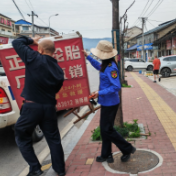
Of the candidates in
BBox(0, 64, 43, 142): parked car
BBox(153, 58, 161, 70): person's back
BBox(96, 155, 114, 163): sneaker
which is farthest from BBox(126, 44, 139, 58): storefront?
BBox(96, 155, 114, 163): sneaker

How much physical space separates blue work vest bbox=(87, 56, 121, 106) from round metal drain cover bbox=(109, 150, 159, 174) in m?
0.95

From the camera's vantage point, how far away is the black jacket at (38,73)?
111 inches

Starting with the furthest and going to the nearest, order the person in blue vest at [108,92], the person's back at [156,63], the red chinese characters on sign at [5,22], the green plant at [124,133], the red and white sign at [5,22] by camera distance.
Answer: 1. the red chinese characters on sign at [5,22]
2. the red and white sign at [5,22]
3. the person's back at [156,63]
4. the green plant at [124,133]
5. the person in blue vest at [108,92]

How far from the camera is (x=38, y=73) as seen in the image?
9.31 feet

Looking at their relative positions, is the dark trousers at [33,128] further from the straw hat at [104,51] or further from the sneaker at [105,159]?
the straw hat at [104,51]

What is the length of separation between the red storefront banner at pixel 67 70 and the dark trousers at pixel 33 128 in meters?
0.53

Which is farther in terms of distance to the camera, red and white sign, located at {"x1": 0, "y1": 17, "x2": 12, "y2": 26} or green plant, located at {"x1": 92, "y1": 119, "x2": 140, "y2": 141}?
red and white sign, located at {"x1": 0, "y1": 17, "x2": 12, "y2": 26}

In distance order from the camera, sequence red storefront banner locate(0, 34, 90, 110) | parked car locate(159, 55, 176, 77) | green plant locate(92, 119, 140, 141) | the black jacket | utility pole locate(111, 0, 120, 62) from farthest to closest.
→ parked car locate(159, 55, 176, 77) → utility pole locate(111, 0, 120, 62) → green plant locate(92, 119, 140, 141) → red storefront banner locate(0, 34, 90, 110) → the black jacket

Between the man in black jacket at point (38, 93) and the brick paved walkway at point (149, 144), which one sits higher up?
the man in black jacket at point (38, 93)

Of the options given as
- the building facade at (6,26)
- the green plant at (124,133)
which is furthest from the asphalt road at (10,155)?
the building facade at (6,26)

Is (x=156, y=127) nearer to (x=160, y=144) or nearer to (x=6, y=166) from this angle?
(x=160, y=144)

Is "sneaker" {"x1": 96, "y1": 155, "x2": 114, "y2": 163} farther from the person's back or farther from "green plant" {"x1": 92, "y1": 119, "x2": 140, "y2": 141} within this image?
the person's back

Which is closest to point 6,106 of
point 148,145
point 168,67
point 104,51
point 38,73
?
point 38,73

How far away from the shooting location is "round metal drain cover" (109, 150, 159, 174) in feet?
10.5
